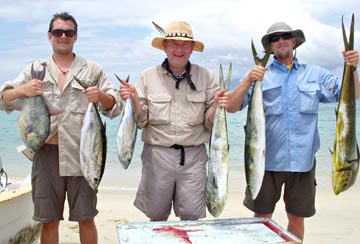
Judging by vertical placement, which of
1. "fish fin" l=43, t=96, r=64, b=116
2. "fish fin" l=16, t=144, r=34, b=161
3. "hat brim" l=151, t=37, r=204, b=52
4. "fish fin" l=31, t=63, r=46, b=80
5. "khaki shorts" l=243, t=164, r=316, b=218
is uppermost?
"hat brim" l=151, t=37, r=204, b=52

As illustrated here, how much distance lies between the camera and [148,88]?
12.0 ft

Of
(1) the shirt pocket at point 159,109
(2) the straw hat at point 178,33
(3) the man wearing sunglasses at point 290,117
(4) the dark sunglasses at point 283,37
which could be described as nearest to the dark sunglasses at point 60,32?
(2) the straw hat at point 178,33

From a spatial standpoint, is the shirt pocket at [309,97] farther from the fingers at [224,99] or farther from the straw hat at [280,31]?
the fingers at [224,99]

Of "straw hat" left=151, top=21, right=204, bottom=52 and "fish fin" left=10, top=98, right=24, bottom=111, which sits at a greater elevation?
"straw hat" left=151, top=21, right=204, bottom=52

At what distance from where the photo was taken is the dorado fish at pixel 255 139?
10.4 feet

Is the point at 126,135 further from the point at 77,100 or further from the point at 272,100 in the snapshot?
the point at 272,100

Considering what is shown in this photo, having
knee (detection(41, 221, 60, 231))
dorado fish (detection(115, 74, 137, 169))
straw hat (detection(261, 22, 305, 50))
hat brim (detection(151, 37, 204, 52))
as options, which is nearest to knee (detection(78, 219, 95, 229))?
knee (detection(41, 221, 60, 231))

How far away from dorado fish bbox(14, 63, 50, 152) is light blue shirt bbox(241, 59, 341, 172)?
1.58 m

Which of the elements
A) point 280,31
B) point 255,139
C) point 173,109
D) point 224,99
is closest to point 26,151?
point 173,109

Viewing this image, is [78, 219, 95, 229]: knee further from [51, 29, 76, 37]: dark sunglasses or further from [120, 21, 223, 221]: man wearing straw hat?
[51, 29, 76, 37]: dark sunglasses

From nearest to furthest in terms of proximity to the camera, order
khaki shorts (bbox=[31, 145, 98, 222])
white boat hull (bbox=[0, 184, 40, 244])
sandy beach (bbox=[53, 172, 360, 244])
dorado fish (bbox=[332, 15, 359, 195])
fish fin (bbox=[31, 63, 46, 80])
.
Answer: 1. dorado fish (bbox=[332, 15, 359, 195])
2. fish fin (bbox=[31, 63, 46, 80])
3. khaki shorts (bbox=[31, 145, 98, 222])
4. white boat hull (bbox=[0, 184, 40, 244])
5. sandy beach (bbox=[53, 172, 360, 244])

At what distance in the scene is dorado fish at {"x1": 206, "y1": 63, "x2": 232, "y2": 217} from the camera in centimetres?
A: 316

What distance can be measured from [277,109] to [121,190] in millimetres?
6477

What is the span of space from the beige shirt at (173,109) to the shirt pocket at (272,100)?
0.43 meters
